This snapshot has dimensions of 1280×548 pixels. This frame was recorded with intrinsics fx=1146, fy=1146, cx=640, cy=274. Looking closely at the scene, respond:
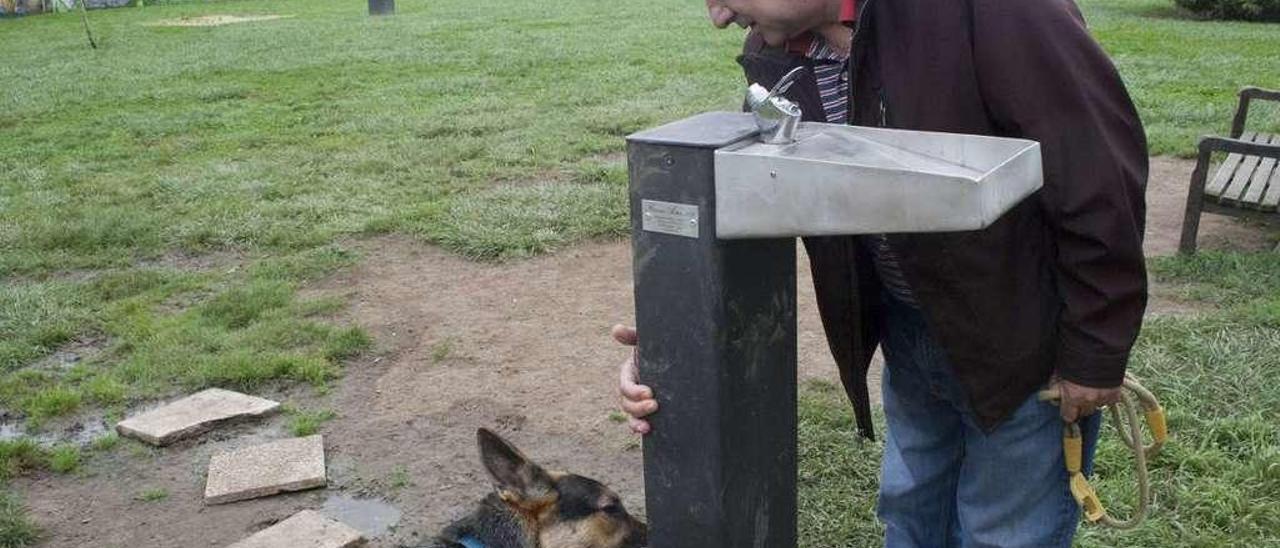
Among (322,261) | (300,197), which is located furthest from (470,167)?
(322,261)

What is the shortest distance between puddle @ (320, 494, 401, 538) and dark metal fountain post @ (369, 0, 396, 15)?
20673 mm

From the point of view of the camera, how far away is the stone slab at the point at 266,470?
4.14 meters

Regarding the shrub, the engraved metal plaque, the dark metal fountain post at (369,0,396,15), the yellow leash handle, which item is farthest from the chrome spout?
the dark metal fountain post at (369,0,396,15)

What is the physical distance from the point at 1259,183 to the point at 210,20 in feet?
72.5

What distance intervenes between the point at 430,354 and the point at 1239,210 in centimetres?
431

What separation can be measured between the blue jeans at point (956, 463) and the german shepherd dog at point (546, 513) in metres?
0.83

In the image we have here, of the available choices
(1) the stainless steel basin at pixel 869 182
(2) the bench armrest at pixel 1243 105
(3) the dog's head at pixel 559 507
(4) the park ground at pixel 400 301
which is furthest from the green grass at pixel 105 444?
(2) the bench armrest at pixel 1243 105

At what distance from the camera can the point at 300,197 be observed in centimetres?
824

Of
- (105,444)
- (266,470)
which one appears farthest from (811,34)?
(105,444)

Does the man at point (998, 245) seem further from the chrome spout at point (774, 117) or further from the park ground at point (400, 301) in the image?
the park ground at point (400, 301)

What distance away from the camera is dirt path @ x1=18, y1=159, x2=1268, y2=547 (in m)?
4.07

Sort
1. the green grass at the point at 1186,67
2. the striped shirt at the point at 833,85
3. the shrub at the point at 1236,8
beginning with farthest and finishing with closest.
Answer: the shrub at the point at 1236,8 < the green grass at the point at 1186,67 < the striped shirt at the point at 833,85

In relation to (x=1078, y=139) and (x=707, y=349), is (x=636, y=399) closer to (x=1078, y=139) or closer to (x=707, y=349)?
(x=707, y=349)

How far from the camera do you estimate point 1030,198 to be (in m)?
1.95
